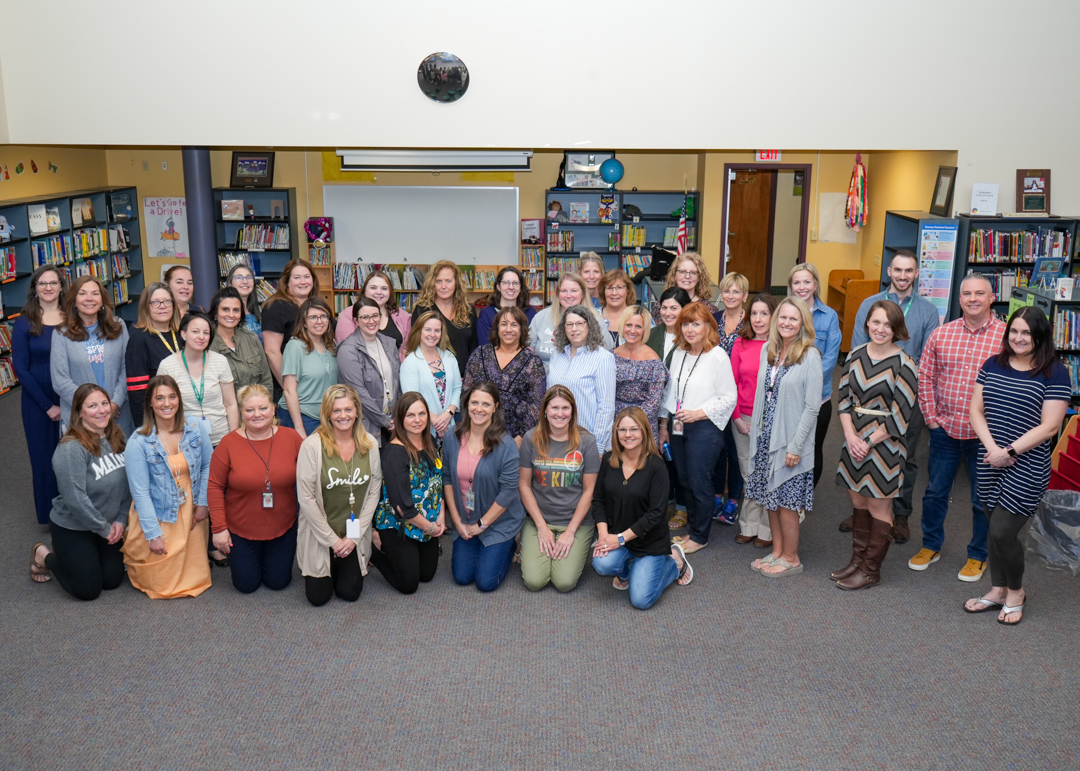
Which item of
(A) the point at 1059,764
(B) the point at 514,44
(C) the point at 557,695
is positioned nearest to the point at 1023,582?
(A) the point at 1059,764

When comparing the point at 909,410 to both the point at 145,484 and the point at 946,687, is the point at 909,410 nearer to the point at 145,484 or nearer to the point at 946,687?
the point at 946,687

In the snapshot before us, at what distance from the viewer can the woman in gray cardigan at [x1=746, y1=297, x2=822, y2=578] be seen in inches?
172

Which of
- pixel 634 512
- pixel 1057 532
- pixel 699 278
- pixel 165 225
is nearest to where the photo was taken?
pixel 634 512

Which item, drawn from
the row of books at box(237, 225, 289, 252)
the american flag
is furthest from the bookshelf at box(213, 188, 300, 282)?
the american flag

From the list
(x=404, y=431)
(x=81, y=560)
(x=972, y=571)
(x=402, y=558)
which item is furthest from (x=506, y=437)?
(x=972, y=571)

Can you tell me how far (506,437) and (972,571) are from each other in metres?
2.56

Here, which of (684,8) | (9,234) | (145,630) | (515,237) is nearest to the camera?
(145,630)

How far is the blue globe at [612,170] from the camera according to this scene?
10180 millimetres

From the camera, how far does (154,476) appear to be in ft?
13.9

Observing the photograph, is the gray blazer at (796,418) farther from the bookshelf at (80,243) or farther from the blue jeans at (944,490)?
the bookshelf at (80,243)

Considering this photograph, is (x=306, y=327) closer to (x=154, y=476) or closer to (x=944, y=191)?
(x=154, y=476)

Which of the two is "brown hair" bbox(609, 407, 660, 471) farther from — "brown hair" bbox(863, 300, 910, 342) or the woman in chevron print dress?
"brown hair" bbox(863, 300, 910, 342)

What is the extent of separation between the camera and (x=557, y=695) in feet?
11.7

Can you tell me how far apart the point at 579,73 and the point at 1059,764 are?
16.6ft
